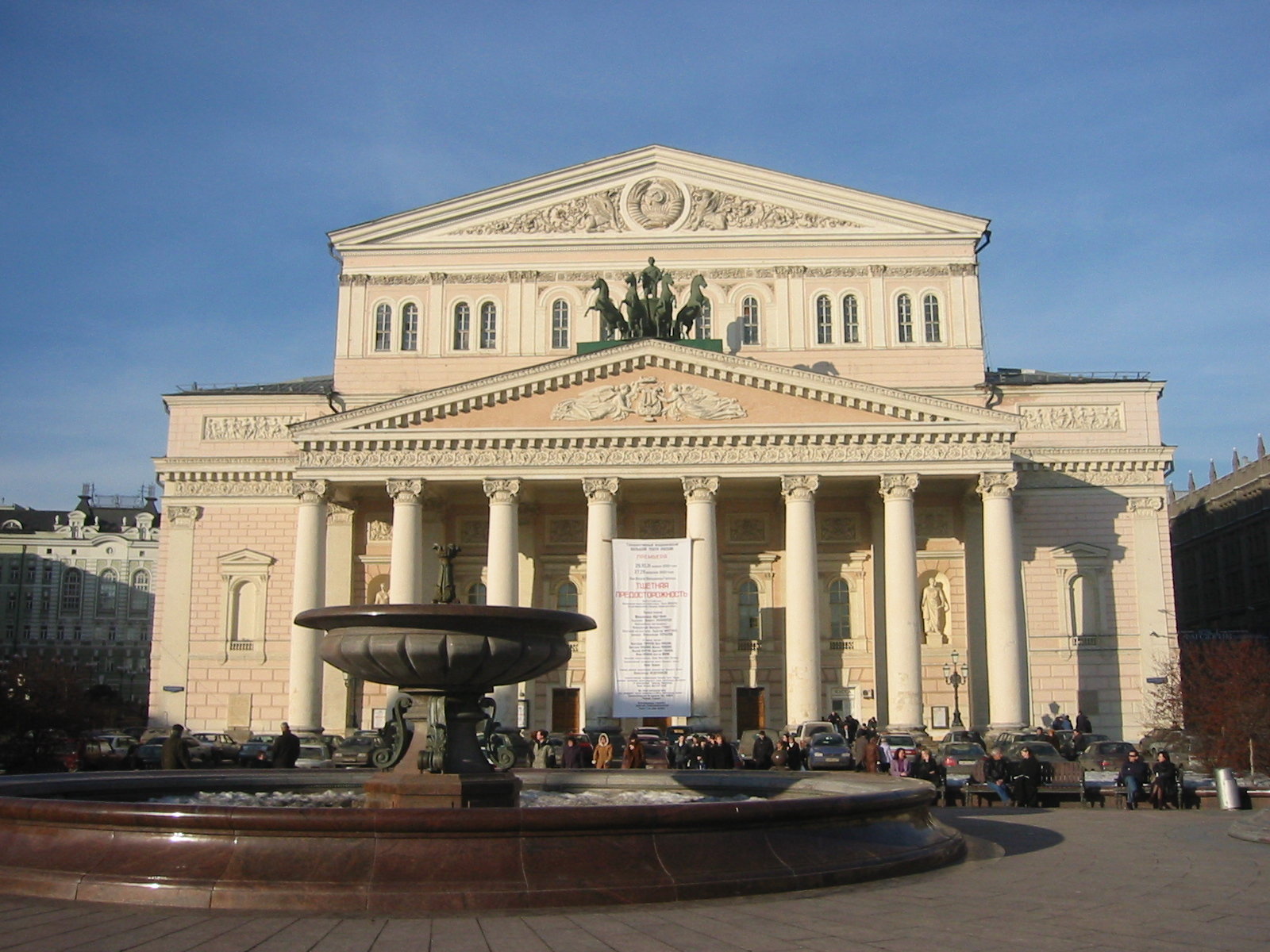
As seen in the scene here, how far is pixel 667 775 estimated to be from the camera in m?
18.3

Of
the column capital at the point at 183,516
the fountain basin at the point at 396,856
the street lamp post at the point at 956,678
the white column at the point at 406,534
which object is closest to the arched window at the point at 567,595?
the white column at the point at 406,534

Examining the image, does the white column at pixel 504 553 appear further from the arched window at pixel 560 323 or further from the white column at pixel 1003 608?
the white column at pixel 1003 608

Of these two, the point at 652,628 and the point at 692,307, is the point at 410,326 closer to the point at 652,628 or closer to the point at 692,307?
the point at 692,307

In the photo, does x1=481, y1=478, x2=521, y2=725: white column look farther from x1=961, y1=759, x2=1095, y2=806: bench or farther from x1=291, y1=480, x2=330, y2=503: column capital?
x1=961, y1=759, x2=1095, y2=806: bench

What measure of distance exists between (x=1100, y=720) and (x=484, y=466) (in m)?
22.5

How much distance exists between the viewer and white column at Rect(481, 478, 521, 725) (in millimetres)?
40125

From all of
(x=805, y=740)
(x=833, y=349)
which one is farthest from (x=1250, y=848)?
(x=833, y=349)

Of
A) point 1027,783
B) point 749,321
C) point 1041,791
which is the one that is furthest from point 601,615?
point 1027,783

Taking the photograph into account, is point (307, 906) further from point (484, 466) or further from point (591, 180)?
point (591, 180)

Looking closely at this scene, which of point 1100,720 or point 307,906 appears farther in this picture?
point 1100,720

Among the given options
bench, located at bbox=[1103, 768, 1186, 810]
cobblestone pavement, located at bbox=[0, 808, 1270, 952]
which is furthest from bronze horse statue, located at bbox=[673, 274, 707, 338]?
cobblestone pavement, located at bbox=[0, 808, 1270, 952]

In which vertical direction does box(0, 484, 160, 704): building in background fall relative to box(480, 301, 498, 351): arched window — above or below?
below

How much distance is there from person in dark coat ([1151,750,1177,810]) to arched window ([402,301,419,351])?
34392 mm

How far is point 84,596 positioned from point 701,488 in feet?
235
